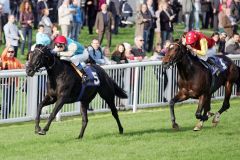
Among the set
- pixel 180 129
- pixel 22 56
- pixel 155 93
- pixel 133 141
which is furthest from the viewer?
pixel 22 56

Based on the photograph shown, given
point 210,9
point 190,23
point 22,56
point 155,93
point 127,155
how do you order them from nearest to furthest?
1. point 127,155
2. point 155,93
3. point 22,56
4. point 190,23
5. point 210,9

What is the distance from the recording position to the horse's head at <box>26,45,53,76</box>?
1536cm

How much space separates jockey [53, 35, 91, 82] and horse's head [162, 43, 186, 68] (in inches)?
49.7

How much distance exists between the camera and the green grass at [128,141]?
46.8ft

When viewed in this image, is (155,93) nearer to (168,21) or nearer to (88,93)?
(88,93)

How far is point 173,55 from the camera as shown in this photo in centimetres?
1652

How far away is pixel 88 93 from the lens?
16.3 m

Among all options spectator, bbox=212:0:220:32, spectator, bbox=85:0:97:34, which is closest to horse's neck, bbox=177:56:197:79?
spectator, bbox=85:0:97:34

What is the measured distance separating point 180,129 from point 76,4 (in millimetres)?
11678

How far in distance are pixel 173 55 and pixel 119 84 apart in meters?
3.71

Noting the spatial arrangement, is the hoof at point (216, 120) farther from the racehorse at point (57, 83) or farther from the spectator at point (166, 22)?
the spectator at point (166, 22)

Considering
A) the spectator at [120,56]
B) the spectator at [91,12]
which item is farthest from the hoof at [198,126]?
the spectator at [91,12]

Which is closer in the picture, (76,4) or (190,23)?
(76,4)

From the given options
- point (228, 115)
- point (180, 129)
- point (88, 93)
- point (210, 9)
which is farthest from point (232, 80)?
point (210, 9)
